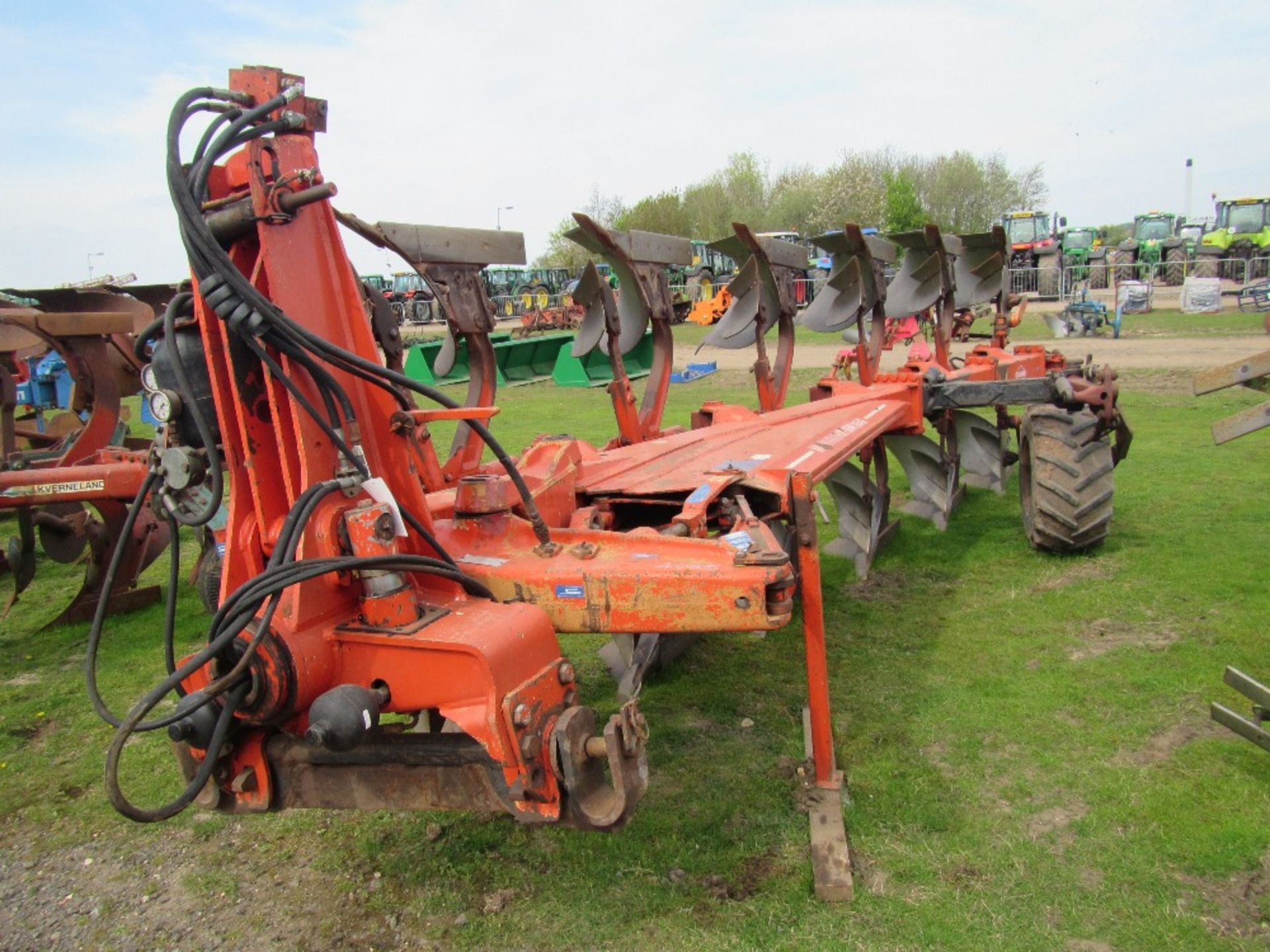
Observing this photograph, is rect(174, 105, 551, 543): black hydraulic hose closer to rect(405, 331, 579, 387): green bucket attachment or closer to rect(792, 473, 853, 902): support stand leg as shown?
rect(792, 473, 853, 902): support stand leg

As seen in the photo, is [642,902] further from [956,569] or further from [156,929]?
[956,569]

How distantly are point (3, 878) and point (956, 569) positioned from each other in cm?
474

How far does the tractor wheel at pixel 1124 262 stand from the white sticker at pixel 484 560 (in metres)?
27.9

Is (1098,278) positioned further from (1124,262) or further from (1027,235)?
(1027,235)

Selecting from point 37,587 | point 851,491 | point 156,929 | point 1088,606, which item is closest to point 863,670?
point 1088,606

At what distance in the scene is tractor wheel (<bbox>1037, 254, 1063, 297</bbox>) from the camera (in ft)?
87.7

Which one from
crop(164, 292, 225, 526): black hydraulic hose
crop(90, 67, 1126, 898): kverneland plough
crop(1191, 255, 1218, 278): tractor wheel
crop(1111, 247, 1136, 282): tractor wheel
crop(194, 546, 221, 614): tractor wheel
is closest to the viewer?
crop(90, 67, 1126, 898): kverneland plough

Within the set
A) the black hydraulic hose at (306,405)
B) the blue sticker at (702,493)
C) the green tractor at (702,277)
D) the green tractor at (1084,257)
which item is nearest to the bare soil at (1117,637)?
the blue sticker at (702,493)

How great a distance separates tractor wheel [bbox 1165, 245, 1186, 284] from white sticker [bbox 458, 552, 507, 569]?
100ft

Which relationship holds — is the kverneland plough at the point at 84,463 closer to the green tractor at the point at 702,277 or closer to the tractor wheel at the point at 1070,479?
the tractor wheel at the point at 1070,479

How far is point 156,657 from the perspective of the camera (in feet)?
16.2

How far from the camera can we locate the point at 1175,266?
28.8 meters

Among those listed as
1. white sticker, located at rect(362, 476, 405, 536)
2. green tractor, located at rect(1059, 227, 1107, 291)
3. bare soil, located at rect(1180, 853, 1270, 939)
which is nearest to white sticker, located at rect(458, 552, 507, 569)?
white sticker, located at rect(362, 476, 405, 536)

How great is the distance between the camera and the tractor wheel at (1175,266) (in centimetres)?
2839
